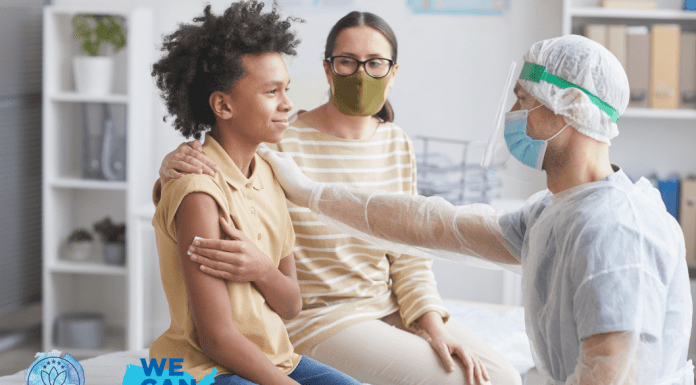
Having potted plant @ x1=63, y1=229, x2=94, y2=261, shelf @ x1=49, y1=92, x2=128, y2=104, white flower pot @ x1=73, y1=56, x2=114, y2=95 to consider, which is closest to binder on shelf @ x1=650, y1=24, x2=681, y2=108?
shelf @ x1=49, y1=92, x2=128, y2=104

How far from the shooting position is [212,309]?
1.07 m

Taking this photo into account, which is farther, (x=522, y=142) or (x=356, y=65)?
(x=356, y=65)

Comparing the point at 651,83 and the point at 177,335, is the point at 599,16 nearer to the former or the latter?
the point at 651,83

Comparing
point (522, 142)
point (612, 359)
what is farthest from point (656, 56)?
point (612, 359)

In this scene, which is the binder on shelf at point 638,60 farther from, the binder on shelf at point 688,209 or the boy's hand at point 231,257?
the boy's hand at point 231,257

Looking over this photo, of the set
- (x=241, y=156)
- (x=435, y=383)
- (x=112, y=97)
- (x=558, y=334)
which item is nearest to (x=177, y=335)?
(x=241, y=156)

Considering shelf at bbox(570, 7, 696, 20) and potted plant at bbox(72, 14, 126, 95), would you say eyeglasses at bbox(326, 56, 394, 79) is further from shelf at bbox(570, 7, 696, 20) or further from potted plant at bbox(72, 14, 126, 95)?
potted plant at bbox(72, 14, 126, 95)

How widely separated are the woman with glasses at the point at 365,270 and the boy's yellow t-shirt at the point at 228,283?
0.56 ft

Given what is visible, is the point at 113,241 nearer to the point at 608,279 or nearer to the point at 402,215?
the point at 402,215

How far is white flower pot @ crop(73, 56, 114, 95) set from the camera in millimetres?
2787

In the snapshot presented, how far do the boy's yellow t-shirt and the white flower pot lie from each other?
70.4 inches

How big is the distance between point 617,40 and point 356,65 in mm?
1490

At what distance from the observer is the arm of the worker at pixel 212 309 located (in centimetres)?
107

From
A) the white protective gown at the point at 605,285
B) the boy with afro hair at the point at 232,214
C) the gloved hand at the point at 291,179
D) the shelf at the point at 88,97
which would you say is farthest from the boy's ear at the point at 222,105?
the shelf at the point at 88,97
